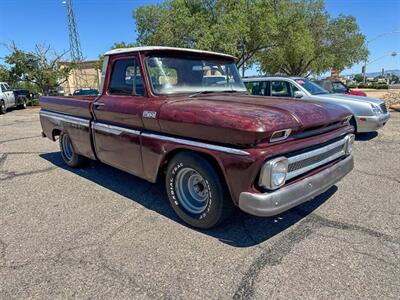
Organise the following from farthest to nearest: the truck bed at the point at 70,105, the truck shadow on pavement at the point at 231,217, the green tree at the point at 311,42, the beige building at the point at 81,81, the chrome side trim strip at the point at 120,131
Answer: the beige building at the point at 81,81 → the green tree at the point at 311,42 → the truck bed at the point at 70,105 → the truck shadow on pavement at the point at 231,217 → the chrome side trim strip at the point at 120,131

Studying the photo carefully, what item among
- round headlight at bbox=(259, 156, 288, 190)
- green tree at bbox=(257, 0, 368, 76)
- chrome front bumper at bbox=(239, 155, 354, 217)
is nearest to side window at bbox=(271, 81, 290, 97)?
chrome front bumper at bbox=(239, 155, 354, 217)

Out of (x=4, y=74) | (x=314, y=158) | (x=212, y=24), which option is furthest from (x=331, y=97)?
(x=4, y=74)

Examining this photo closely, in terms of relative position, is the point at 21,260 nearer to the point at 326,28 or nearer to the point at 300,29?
the point at 300,29

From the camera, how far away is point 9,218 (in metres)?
3.71

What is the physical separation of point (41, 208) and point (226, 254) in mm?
2567

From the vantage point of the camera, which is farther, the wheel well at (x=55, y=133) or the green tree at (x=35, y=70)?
the green tree at (x=35, y=70)

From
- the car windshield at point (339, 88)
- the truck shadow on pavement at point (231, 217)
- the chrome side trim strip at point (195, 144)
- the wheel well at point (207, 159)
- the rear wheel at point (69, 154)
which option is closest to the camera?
the chrome side trim strip at point (195, 144)

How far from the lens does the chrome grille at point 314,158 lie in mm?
2833

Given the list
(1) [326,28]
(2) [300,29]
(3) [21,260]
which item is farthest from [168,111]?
(1) [326,28]

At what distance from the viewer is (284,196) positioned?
8.87ft

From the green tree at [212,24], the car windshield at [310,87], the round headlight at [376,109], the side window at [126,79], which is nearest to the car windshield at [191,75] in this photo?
the side window at [126,79]

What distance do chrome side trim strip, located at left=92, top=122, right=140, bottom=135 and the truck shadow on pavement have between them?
0.92 meters

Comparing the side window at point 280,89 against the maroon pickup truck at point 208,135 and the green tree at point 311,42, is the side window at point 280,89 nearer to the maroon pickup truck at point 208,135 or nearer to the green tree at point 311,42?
the maroon pickup truck at point 208,135

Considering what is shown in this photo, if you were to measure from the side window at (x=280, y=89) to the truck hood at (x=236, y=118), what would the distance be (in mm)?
5123
